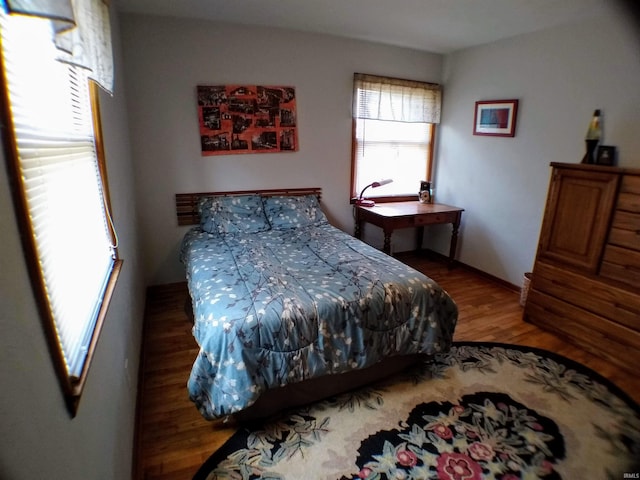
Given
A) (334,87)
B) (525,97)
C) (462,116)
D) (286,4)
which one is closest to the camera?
(286,4)

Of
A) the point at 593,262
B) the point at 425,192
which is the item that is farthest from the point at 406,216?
the point at 593,262

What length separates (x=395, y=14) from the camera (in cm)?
271

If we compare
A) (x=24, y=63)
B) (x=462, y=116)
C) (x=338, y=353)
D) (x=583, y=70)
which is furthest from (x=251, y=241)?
(x=583, y=70)

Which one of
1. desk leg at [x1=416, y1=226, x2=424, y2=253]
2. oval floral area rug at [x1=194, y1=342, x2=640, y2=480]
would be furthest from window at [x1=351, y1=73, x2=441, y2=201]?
oval floral area rug at [x1=194, y1=342, x2=640, y2=480]

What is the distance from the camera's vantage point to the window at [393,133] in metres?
3.62

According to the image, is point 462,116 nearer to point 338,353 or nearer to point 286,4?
point 286,4

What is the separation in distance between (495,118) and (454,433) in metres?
2.90

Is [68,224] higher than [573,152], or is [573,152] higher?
[573,152]

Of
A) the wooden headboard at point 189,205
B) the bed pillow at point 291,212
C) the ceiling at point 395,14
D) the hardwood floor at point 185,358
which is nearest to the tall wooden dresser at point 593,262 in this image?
the hardwood floor at point 185,358

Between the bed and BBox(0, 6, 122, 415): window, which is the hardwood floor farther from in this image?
BBox(0, 6, 122, 415): window

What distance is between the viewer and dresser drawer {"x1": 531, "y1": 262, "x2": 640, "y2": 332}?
7.19ft

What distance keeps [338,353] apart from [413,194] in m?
2.86

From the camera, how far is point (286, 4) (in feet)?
8.39

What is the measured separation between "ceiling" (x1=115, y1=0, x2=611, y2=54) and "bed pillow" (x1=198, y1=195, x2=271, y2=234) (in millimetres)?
1516
